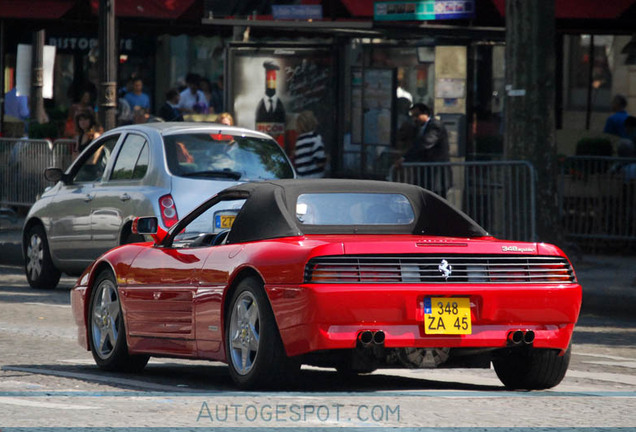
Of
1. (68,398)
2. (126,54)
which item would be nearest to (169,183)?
(68,398)

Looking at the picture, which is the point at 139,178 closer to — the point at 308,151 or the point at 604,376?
the point at 308,151

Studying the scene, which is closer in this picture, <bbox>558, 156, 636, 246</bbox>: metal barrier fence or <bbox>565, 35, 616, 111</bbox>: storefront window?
<bbox>558, 156, 636, 246</bbox>: metal barrier fence

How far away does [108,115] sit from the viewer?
2034 centimetres

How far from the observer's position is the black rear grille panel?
7988mm

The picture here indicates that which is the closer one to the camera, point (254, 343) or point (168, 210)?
point (254, 343)

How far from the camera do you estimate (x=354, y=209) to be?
29.9 ft

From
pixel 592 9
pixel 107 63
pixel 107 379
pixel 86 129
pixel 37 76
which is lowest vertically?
pixel 107 379

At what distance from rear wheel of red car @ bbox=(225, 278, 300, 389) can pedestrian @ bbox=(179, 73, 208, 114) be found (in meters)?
19.6

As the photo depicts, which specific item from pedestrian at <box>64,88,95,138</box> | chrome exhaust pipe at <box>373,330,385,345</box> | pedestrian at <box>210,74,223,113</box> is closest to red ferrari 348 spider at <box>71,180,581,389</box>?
chrome exhaust pipe at <box>373,330,385,345</box>

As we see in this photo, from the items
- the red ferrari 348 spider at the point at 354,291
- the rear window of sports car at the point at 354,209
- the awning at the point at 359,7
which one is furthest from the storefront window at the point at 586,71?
the red ferrari 348 spider at the point at 354,291

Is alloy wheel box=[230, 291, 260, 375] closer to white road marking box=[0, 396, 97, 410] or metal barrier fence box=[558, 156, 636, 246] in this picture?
white road marking box=[0, 396, 97, 410]

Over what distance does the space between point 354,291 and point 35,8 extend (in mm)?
21018

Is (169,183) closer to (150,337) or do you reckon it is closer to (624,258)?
(150,337)

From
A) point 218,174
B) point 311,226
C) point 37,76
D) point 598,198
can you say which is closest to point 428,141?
point 598,198
